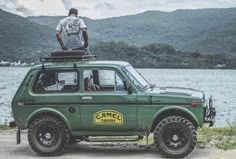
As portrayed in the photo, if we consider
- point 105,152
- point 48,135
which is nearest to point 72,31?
point 48,135

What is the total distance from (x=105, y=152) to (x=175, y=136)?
1.65m

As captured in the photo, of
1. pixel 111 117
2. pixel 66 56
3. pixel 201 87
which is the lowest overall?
pixel 201 87

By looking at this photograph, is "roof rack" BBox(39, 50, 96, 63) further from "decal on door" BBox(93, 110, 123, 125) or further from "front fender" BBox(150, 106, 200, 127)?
"front fender" BBox(150, 106, 200, 127)

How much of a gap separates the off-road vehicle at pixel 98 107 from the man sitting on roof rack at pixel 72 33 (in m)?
0.69

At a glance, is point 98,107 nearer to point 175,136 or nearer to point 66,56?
Answer: point 66,56

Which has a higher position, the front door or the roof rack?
the roof rack

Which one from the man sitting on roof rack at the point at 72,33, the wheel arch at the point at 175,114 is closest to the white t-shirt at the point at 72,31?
the man sitting on roof rack at the point at 72,33

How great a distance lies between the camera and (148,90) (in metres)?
11.5

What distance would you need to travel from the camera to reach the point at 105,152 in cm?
1199

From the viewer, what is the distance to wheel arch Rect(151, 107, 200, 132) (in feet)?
36.1

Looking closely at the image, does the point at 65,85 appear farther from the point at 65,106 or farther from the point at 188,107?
the point at 188,107

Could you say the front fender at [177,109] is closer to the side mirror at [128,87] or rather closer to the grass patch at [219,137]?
the side mirror at [128,87]

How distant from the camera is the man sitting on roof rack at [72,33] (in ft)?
41.2

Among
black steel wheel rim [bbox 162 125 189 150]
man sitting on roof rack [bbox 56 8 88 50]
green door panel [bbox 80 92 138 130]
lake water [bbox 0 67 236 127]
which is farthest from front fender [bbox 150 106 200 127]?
lake water [bbox 0 67 236 127]
